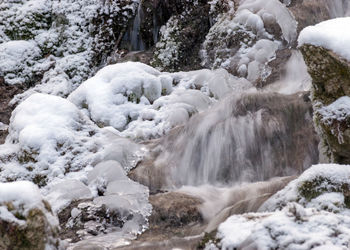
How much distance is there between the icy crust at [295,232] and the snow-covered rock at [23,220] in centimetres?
115

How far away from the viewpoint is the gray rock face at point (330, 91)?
3930 millimetres

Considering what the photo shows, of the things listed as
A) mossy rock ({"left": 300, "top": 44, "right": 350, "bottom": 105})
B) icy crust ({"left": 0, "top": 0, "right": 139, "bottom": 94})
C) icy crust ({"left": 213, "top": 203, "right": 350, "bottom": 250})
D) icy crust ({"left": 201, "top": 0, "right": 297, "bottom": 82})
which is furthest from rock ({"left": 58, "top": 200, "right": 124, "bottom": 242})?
icy crust ({"left": 0, "top": 0, "right": 139, "bottom": 94})

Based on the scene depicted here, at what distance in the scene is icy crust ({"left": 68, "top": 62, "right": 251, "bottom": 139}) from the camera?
21.5 feet

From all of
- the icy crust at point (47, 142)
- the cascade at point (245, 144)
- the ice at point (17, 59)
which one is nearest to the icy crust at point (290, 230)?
the cascade at point (245, 144)

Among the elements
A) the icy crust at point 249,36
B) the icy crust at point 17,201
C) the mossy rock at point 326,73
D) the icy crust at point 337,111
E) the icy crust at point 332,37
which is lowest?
the icy crust at point 17,201

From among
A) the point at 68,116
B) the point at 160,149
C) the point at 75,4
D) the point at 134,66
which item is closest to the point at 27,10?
the point at 75,4

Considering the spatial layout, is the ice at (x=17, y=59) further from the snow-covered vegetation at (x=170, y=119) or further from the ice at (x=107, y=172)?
the ice at (x=107, y=172)

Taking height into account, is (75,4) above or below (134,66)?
above

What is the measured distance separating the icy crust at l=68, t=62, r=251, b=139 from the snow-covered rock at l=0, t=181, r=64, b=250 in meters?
3.45

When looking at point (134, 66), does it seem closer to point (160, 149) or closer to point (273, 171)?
point (160, 149)

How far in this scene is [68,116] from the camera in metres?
6.20

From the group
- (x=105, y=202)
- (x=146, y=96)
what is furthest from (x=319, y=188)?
(x=146, y=96)

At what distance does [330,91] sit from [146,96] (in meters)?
3.64

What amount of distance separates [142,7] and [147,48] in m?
0.89
